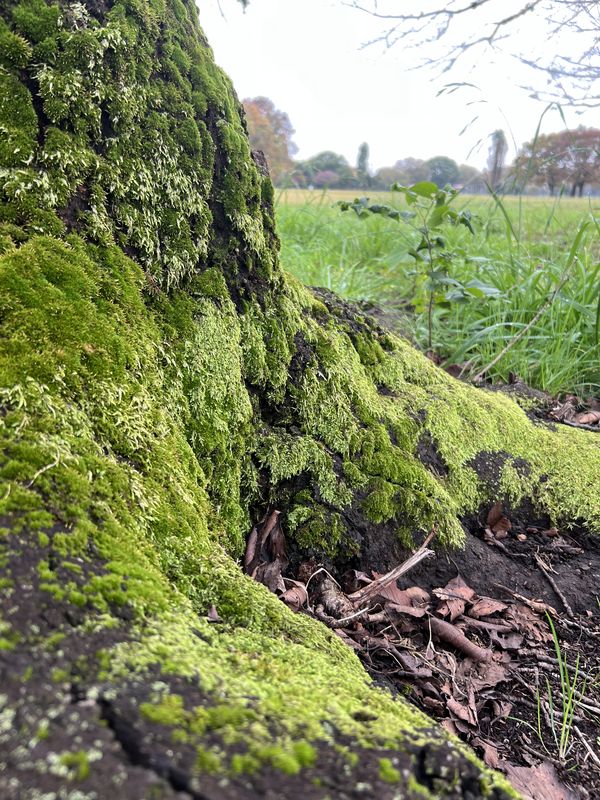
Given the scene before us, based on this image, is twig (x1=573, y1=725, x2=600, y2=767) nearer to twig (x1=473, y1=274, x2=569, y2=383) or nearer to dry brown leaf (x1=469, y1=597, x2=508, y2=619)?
dry brown leaf (x1=469, y1=597, x2=508, y2=619)

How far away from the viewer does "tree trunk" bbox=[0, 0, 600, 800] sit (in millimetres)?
667

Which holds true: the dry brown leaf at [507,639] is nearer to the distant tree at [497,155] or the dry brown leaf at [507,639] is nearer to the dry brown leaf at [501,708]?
the dry brown leaf at [501,708]

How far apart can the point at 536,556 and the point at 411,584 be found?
64 cm

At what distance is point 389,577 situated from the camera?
1.72 m

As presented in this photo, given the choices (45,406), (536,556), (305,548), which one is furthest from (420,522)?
(45,406)

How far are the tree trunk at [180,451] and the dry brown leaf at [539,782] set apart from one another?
20.3 inches

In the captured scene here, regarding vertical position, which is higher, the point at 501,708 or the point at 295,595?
the point at 295,595

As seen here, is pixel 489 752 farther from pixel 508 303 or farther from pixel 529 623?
pixel 508 303

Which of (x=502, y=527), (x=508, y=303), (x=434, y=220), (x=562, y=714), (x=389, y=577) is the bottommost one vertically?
(x=562, y=714)

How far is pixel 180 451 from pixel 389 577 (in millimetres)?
798

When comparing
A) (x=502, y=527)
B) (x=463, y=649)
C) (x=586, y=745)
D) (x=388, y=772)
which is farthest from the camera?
(x=502, y=527)

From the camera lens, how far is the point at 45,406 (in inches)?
40.1

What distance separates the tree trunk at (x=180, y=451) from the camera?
0.67 meters

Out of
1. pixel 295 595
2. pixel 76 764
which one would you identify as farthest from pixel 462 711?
pixel 76 764
